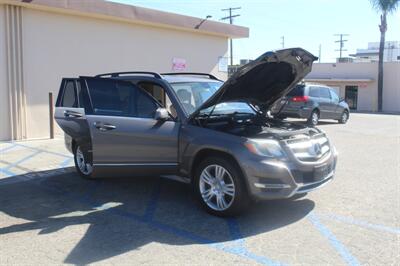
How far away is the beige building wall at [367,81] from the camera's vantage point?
35000mm

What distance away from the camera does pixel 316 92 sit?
18.5 m

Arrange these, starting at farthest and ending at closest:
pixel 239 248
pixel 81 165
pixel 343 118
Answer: pixel 343 118 < pixel 81 165 < pixel 239 248

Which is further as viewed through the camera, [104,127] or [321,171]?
[104,127]

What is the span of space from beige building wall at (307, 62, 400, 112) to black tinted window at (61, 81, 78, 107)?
31.9 m

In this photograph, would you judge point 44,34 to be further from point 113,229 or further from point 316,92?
point 316,92

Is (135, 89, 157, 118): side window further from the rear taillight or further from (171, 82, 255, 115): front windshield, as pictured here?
the rear taillight

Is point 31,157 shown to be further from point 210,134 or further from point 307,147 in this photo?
point 307,147

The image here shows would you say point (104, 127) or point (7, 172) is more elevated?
point (104, 127)

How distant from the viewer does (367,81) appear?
35.2 meters

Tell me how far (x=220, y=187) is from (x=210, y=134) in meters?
0.65

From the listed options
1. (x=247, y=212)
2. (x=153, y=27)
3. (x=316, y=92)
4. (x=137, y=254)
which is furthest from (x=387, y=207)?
(x=316, y=92)

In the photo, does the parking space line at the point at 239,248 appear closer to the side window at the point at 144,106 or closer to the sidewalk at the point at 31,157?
the side window at the point at 144,106

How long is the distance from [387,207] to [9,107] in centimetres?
976

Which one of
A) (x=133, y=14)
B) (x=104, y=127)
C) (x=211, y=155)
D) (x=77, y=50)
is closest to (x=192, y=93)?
(x=211, y=155)
